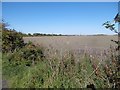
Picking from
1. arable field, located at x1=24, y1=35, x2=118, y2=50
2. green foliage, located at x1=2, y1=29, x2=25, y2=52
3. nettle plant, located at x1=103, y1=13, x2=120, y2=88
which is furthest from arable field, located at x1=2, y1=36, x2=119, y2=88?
green foliage, located at x1=2, y1=29, x2=25, y2=52

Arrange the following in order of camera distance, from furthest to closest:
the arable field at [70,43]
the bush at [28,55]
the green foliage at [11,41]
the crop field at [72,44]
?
the green foliage at [11,41], the arable field at [70,43], the crop field at [72,44], the bush at [28,55]

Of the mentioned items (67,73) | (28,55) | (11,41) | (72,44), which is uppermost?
(11,41)

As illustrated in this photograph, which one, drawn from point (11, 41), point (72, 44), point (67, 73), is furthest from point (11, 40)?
point (67, 73)

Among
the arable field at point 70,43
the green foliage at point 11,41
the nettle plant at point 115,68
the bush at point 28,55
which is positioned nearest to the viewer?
the nettle plant at point 115,68

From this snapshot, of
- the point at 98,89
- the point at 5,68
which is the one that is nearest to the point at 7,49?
the point at 5,68

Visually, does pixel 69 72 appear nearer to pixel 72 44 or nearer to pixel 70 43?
pixel 72 44

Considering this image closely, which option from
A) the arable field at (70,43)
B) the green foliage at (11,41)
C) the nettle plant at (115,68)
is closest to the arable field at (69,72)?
the nettle plant at (115,68)

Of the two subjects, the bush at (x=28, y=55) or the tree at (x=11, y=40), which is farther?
the tree at (x=11, y=40)

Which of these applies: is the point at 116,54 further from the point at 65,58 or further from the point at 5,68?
the point at 5,68

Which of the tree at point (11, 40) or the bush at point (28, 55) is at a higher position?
the tree at point (11, 40)

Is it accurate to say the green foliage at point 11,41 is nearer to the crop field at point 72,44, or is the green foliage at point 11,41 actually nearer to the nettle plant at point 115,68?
the crop field at point 72,44

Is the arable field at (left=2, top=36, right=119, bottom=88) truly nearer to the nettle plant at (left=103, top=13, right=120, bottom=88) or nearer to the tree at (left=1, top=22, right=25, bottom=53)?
the nettle plant at (left=103, top=13, right=120, bottom=88)

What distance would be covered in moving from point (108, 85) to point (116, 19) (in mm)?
1590

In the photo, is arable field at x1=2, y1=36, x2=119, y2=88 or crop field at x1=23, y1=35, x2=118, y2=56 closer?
arable field at x1=2, y1=36, x2=119, y2=88
